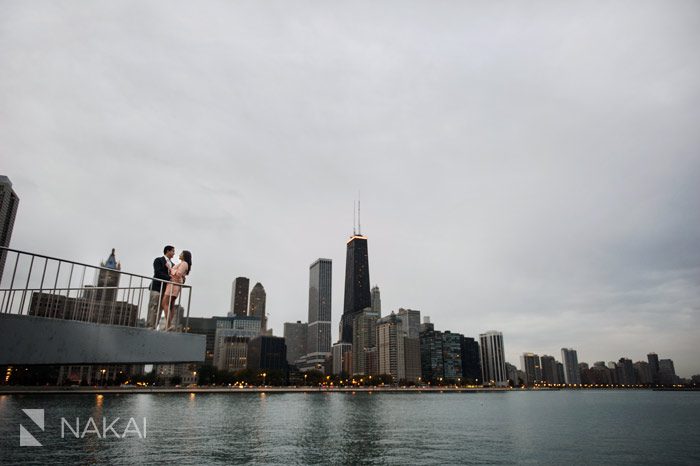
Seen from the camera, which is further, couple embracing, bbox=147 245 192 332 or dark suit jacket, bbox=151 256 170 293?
dark suit jacket, bbox=151 256 170 293

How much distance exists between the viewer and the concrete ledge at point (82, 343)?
8781 millimetres

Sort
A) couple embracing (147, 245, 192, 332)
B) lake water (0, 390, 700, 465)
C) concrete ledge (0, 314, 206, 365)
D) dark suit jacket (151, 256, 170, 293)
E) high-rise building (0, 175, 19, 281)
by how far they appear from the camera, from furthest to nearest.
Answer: high-rise building (0, 175, 19, 281), lake water (0, 390, 700, 465), dark suit jacket (151, 256, 170, 293), couple embracing (147, 245, 192, 332), concrete ledge (0, 314, 206, 365)

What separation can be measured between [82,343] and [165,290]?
2.48 metres

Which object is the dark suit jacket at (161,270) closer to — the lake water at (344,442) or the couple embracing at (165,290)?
the couple embracing at (165,290)

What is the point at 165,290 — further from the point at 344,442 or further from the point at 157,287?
the point at 344,442

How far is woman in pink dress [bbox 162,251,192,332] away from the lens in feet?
38.2

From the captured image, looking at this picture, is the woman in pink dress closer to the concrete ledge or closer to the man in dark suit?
the man in dark suit

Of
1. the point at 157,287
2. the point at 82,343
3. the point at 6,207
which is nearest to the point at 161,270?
the point at 157,287

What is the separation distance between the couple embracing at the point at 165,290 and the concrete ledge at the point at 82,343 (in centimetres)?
62

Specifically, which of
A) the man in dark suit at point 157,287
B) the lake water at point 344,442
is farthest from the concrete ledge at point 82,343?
the lake water at point 344,442

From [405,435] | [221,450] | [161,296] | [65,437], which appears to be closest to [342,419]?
[405,435]

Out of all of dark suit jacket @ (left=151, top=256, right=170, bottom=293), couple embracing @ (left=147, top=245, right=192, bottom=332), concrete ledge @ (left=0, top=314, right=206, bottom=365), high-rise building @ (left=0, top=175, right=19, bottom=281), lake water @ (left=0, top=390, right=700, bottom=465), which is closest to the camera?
concrete ledge @ (left=0, top=314, right=206, bottom=365)

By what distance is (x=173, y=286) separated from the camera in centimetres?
1193

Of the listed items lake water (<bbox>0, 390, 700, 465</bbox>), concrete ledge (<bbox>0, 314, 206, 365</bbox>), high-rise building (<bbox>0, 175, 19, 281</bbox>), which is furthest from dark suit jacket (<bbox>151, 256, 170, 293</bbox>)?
high-rise building (<bbox>0, 175, 19, 281</bbox>)
